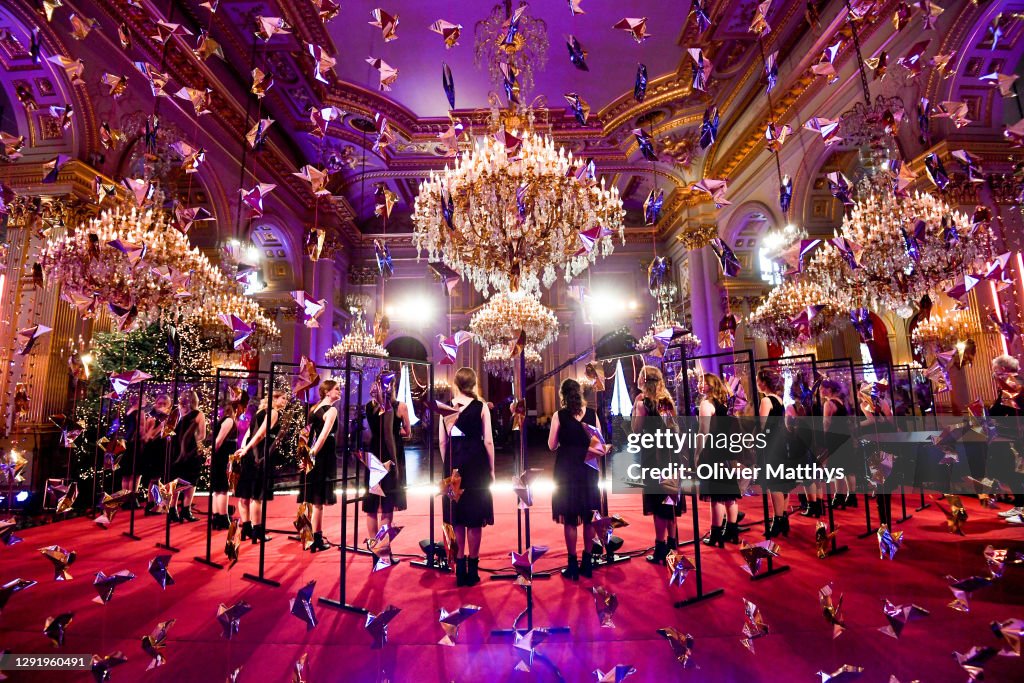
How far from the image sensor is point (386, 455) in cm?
354

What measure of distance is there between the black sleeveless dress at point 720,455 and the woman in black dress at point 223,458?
4.35 metres

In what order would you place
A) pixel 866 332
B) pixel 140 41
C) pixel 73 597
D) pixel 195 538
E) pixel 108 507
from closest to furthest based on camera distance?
pixel 73 597 < pixel 108 507 < pixel 866 332 < pixel 195 538 < pixel 140 41

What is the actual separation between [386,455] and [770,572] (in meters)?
2.98

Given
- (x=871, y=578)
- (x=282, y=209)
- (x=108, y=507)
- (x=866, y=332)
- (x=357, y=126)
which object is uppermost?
(x=357, y=126)

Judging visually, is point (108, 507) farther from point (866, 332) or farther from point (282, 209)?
point (282, 209)

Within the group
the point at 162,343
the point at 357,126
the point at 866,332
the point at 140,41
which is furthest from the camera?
the point at 357,126

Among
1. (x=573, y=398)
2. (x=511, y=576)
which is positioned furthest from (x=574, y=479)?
(x=511, y=576)

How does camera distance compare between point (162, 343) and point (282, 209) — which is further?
point (282, 209)

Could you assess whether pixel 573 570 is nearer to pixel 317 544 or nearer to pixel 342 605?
pixel 342 605

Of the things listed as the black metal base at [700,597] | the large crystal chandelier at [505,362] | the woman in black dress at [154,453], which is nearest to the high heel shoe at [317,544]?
the woman in black dress at [154,453]

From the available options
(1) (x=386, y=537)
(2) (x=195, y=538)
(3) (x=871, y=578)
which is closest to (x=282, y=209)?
(2) (x=195, y=538)

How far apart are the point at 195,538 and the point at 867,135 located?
10.5m

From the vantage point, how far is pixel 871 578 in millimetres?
3064

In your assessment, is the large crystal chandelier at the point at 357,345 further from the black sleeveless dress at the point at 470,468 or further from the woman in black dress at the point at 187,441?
the black sleeveless dress at the point at 470,468
